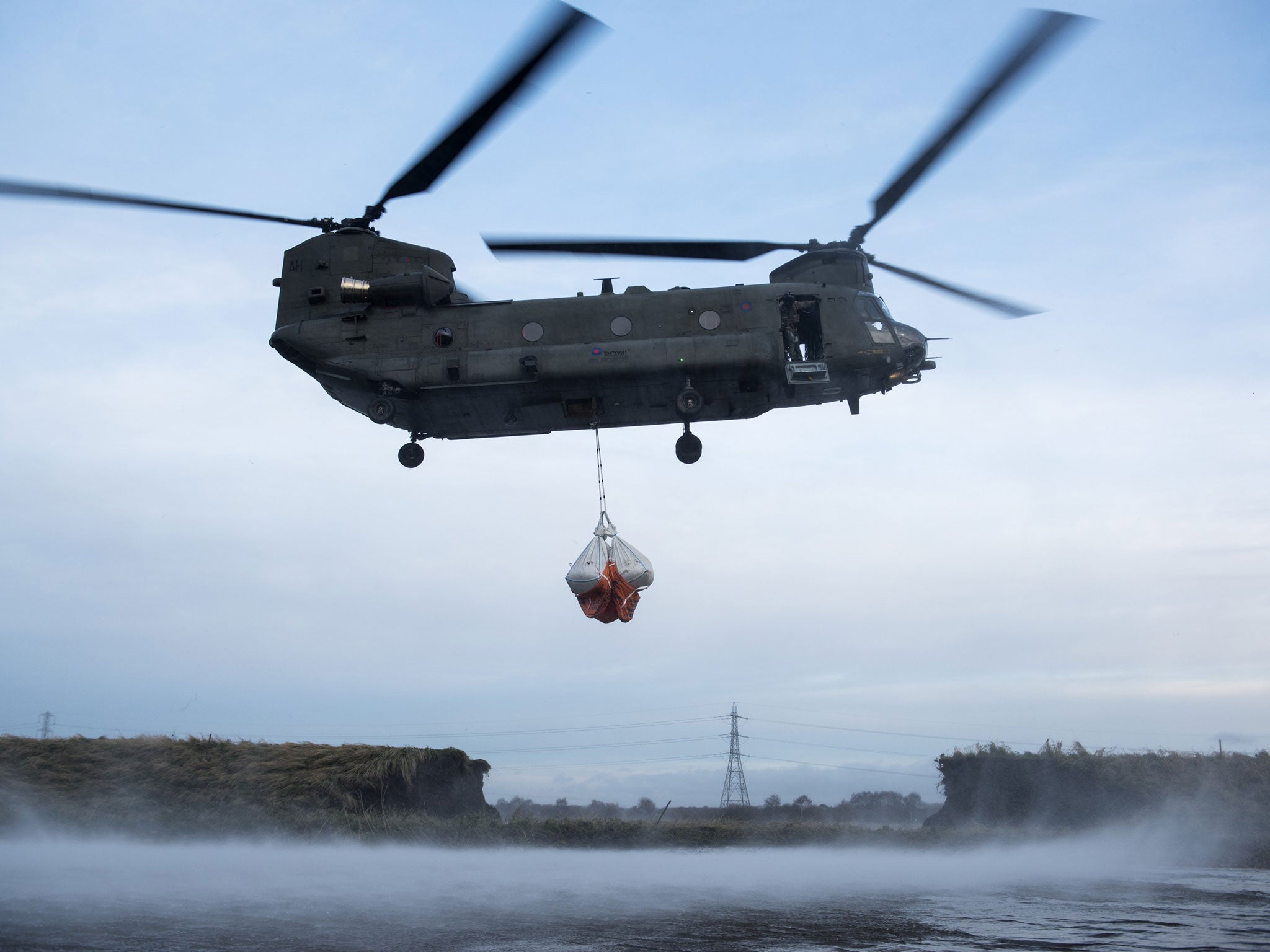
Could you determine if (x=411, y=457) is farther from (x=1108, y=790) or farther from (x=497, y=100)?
Result: (x=1108, y=790)

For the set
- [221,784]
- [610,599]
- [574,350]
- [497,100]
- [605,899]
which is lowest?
[605,899]

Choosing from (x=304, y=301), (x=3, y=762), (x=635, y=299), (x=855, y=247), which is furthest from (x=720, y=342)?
(x=3, y=762)

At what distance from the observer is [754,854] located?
21641mm

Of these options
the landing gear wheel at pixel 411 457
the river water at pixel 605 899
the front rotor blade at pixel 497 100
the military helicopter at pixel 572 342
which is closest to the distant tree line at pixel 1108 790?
the river water at pixel 605 899

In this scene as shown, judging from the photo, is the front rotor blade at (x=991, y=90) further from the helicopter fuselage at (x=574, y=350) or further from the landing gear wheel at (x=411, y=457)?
the landing gear wheel at (x=411, y=457)

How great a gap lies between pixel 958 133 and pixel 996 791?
17094 mm

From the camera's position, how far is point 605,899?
1436 centimetres

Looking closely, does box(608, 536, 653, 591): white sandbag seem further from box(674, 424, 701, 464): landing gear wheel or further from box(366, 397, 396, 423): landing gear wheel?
box(366, 397, 396, 423): landing gear wheel

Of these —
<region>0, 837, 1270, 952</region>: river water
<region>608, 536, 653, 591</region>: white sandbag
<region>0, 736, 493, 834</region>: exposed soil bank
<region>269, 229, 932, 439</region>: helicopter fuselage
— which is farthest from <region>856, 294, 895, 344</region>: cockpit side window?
<region>0, 736, 493, 834</region>: exposed soil bank

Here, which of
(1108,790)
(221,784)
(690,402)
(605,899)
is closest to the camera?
(605,899)

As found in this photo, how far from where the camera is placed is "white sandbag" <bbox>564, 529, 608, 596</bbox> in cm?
1659

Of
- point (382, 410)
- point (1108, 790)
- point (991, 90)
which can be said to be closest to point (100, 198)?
point (382, 410)

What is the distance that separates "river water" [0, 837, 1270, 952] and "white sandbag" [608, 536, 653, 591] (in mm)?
5039

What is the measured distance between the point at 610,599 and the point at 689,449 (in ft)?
12.0
